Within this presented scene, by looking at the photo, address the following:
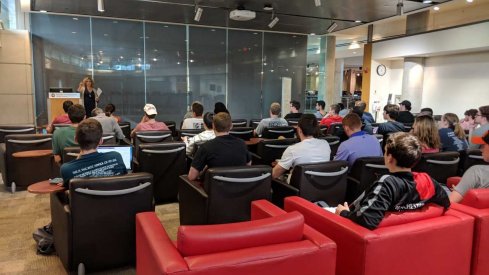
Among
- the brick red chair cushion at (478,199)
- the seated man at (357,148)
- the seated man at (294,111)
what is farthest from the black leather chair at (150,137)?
the brick red chair cushion at (478,199)

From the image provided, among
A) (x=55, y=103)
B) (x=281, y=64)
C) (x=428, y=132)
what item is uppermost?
(x=281, y=64)

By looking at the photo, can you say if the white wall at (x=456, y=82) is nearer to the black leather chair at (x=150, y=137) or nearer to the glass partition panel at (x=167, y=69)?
the glass partition panel at (x=167, y=69)

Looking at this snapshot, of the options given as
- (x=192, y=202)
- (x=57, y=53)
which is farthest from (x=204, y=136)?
(x=57, y=53)

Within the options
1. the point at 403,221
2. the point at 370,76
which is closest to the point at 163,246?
the point at 403,221

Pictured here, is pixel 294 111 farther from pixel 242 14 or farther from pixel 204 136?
pixel 204 136

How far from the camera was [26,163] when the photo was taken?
471 cm

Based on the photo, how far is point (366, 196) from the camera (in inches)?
77.6

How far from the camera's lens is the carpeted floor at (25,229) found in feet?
9.13

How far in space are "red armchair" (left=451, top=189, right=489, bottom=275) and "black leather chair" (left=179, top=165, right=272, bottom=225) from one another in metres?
1.33

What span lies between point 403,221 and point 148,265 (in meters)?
1.35

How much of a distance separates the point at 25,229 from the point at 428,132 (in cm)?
425

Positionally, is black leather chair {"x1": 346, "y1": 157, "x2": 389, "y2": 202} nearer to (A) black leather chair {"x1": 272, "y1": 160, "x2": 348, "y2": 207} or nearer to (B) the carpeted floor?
(A) black leather chair {"x1": 272, "y1": 160, "x2": 348, "y2": 207}

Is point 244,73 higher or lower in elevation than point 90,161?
higher

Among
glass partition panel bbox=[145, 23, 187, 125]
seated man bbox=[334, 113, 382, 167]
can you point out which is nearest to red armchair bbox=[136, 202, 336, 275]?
seated man bbox=[334, 113, 382, 167]
